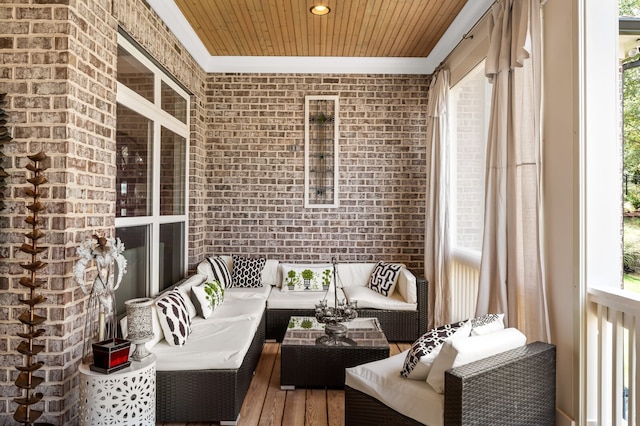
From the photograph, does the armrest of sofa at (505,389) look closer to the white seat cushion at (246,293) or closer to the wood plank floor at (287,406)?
the wood plank floor at (287,406)

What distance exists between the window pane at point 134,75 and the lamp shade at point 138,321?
1.67 meters

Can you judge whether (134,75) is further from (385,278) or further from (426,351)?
(385,278)

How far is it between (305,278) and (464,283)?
1704mm

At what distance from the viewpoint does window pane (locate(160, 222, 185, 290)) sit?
12.3 ft

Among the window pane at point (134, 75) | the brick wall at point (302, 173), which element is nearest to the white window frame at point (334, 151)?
the brick wall at point (302, 173)

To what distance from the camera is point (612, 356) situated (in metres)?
1.99

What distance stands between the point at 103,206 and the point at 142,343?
35.7 inches

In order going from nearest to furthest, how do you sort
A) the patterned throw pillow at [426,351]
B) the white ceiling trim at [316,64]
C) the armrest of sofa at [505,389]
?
1. the armrest of sofa at [505,389]
2. the patterned throw pillow at [426,351]
3. the white ceiling trim at [316,64]

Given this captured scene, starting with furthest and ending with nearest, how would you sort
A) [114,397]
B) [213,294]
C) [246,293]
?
[246,293] → [213,294] → [114,397]

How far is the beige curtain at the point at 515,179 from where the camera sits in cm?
237

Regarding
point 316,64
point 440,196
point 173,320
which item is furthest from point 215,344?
point 316,64

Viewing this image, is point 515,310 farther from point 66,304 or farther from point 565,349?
point 66,304

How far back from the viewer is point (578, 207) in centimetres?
212

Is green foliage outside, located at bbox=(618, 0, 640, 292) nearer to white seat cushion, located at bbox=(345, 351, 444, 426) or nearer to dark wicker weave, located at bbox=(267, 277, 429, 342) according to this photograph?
white seat cushion, located at bbox=(345, 351, 444, 426)
